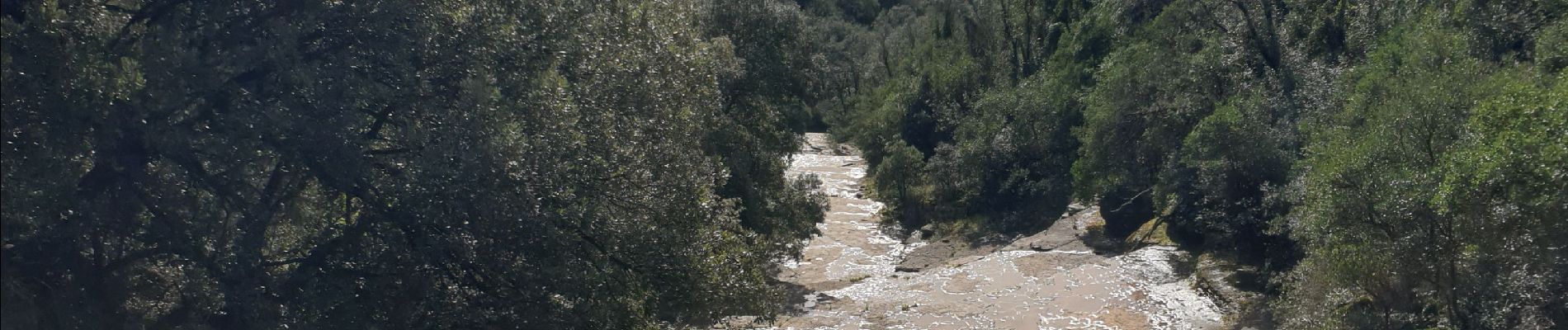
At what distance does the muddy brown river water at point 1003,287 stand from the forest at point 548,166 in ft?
6.61

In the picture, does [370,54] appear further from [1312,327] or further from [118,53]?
[1312,327]

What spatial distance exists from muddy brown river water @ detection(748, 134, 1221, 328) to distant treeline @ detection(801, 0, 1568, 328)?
1542 mm

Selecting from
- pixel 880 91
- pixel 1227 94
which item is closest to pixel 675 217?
pixel 1227 94

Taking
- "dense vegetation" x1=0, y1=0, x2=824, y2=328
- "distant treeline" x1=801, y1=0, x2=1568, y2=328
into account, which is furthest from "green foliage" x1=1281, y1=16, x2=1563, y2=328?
"dense vegetation" x1=0, y1=0, x2=824, y2=328

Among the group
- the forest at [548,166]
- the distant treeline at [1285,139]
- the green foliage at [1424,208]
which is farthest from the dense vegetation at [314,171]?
the distant treeline at [1285,139]

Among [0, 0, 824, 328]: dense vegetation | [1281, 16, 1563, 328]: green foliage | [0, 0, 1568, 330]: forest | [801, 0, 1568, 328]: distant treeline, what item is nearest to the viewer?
[0, 0, 824, 328]: dense vegetation

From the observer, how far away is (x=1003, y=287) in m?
29.1

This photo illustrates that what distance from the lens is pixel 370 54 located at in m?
9.57

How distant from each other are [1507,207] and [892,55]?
44088 millimetres

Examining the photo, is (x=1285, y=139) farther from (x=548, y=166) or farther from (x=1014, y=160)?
(x=548, y=166)

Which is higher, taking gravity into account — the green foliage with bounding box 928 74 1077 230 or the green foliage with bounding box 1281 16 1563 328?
the green foliage with bounding box 928 74 1077 230

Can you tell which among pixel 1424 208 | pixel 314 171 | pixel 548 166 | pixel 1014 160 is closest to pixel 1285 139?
pixel 1424 208

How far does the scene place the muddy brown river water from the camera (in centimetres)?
2562

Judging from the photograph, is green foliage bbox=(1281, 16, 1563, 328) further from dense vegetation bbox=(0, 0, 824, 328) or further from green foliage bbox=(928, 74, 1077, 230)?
green foliage bbox=(928, 74, 1077, 230)
